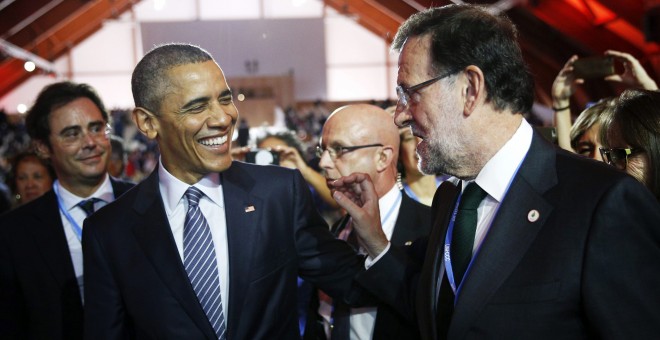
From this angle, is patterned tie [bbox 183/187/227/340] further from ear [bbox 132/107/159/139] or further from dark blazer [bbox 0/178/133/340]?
dark blazer [bbox 0/178/133/340]

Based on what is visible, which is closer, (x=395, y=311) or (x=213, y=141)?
(x=213, y=141)

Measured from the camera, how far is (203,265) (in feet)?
6.31

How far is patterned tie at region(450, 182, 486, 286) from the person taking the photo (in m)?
1.59

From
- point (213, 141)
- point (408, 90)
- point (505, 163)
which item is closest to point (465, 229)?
point (505, 163)

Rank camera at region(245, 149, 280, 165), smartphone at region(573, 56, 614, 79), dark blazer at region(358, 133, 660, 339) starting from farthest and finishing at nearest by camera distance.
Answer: camera at region(245, 149, 280, 165) → smartphone at region(573, 56, 614, 79) → dark blazer at region(358, 133, 660, 339)

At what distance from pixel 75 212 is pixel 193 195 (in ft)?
3.26

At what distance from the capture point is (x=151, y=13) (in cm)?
1673

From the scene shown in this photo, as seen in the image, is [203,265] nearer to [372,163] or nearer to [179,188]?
[179,188]

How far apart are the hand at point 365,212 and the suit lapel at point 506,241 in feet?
1.51

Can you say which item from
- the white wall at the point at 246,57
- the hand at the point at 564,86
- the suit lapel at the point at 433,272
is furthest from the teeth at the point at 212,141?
the white wall at the point at 246,57

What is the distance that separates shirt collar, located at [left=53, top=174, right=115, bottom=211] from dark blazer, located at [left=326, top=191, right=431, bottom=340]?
103 cm

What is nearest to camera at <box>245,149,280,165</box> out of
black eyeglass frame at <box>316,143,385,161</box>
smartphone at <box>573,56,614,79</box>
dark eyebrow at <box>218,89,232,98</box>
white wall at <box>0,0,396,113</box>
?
black eyeglass frame at <box>316,143,385,161</box>

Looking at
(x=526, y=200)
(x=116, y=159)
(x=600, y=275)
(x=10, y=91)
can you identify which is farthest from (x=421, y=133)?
(x=10, y=91)

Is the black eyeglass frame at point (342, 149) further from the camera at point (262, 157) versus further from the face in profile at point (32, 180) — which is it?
the face in profile at point (32, 180)
